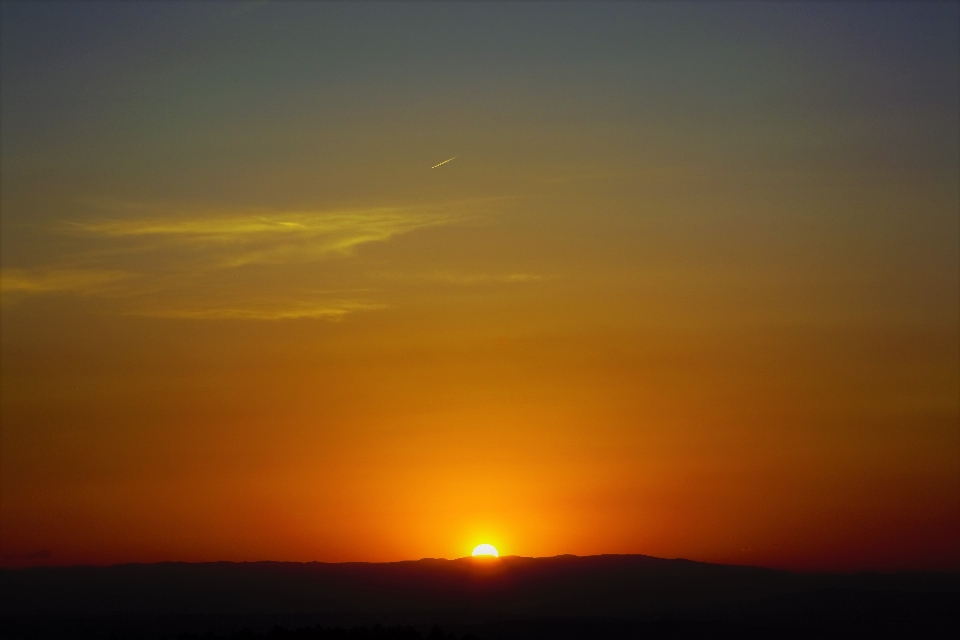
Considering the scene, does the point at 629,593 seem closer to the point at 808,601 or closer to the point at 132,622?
the point at 808,601

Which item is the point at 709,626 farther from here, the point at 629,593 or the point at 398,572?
the point at 398,572

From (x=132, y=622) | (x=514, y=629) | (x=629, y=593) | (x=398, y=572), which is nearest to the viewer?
(x=514, y=629)

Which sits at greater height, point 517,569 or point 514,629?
point 517,569

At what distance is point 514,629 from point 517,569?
5031 centimetres

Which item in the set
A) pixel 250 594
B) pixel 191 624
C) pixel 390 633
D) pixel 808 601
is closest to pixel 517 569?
pixel 250 594

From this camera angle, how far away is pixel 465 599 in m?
112

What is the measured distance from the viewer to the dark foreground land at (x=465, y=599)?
80.8 m

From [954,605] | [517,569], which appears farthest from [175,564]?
[954,605]

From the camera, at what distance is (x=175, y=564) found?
406ft

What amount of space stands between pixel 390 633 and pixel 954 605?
53.5 metres

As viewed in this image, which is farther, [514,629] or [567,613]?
[567,613]

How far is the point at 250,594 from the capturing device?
114125mm

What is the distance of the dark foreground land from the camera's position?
80.8 m

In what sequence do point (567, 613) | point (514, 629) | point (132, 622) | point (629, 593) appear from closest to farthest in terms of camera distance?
point (514, 629)
point (132, 622)
point (567, 613)
point (629, 593)
